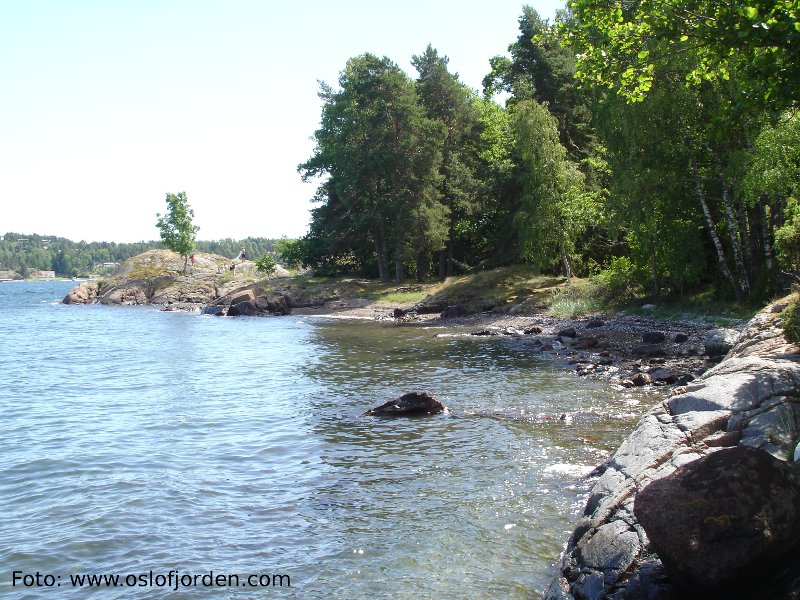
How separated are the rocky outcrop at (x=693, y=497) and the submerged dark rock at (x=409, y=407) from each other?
727 centimetres

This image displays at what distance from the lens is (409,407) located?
19703 mm

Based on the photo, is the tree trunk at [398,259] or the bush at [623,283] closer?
the bush at [623,283]

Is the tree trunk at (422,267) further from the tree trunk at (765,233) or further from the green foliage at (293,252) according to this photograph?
the tree trunk at (765,233)

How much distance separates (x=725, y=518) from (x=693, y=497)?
0.38m

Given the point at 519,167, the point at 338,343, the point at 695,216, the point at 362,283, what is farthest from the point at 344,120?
the point at 695,216

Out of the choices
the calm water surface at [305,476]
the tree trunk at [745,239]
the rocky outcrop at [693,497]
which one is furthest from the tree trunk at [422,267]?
the rocky outcrop at [693,497]

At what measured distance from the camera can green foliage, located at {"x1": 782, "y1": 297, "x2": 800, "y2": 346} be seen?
13.5 metres

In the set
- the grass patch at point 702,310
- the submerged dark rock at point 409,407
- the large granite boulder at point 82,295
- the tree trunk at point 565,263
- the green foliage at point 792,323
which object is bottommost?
the submerged dark rock at point 409,407

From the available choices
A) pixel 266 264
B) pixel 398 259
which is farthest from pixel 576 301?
pixel 266 264

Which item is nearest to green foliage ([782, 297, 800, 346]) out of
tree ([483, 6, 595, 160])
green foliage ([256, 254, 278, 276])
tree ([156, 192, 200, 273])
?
tree ([483, 6, 595, 160])

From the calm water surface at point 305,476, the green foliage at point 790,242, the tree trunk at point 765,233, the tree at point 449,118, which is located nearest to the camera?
the calm water surface at point 305,476

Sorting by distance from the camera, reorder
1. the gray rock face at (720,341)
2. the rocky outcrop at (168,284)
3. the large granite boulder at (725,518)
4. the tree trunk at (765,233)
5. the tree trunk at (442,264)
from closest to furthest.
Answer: the large granite boulder at (725,518)
the gray rock face at (720,341)
the tree trunk at (765,233)
the tree trunk at (442,264)
the rocky outcrop at (168,284)

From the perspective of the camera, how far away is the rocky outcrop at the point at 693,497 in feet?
23.0

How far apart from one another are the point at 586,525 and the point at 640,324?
1095 inches
